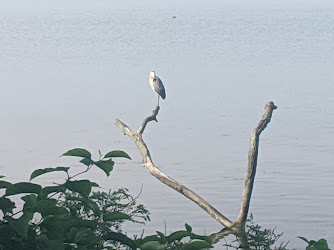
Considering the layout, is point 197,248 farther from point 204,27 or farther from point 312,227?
point 204,27

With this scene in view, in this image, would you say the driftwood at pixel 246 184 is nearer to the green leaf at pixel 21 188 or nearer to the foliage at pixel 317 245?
the foliage at pixel 317 245

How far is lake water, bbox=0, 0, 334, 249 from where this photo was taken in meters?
11.6

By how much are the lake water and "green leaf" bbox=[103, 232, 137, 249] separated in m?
6.91

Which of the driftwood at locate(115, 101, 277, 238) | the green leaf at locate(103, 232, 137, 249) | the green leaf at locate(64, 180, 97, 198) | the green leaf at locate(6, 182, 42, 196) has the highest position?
the driftwood at locate(115, 101, 277, 238)

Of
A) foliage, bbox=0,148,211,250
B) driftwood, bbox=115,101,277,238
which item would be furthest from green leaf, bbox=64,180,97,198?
driftwood, bbox=115,101,277,238

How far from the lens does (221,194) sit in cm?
1157

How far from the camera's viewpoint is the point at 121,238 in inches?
87.2

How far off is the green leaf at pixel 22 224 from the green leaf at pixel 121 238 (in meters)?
0.26

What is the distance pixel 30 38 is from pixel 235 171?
21214mm

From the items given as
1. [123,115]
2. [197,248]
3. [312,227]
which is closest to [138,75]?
[123,115]

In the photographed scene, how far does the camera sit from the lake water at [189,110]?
1156 centimetres

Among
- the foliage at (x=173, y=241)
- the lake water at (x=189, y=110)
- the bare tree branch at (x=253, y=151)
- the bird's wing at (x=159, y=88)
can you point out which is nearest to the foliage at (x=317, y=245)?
the foliage at (x=173, y=241)

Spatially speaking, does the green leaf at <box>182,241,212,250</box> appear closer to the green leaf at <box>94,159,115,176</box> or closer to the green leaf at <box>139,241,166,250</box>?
the green leaf at <box>139,241,166,250</box>

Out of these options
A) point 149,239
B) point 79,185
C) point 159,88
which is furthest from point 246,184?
point 159,88
